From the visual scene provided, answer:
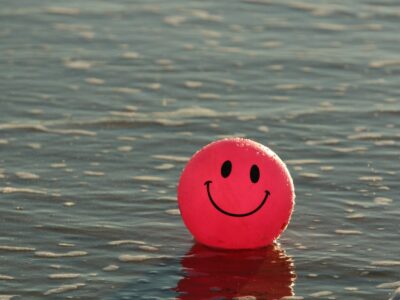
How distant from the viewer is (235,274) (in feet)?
34.1

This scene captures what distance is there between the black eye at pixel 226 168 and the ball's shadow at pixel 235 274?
61cm

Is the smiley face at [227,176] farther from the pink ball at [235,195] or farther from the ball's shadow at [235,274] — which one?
the ball's shadow at [235,274]

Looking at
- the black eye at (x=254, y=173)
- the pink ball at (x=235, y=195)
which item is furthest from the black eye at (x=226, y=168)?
the black eye at (x=254, y=173)

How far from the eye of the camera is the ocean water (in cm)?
1043

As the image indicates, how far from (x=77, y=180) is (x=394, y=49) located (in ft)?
17.7

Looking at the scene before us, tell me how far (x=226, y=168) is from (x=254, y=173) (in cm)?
21

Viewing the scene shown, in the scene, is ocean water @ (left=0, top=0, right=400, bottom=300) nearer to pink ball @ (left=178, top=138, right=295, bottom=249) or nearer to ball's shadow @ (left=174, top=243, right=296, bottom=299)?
ball's shadow @ (left=174, top=243, right=296, bottom=299)

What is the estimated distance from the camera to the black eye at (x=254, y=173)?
35.0 ft

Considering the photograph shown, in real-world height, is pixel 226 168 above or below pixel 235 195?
above

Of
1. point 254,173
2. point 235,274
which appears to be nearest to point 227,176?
point 254,173

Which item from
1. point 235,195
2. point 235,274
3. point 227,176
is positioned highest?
point 227,176

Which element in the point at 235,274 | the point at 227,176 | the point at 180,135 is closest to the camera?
the point at 235,274

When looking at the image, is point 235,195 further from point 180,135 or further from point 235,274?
point 180,135

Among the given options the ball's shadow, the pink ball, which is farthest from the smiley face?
the ball's shadow
